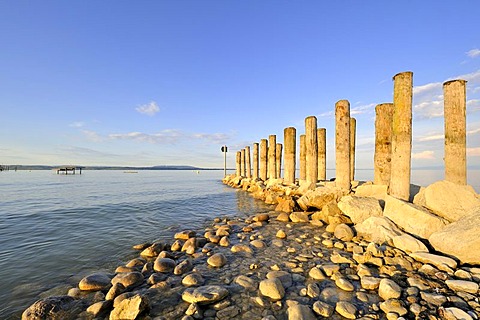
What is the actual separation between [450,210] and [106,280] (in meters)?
8.04

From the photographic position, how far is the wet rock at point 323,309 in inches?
117

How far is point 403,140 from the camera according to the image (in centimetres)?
697

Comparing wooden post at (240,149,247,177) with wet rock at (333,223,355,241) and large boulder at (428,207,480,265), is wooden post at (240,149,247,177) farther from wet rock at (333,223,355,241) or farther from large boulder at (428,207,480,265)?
large boulder at (428,207,480,265)

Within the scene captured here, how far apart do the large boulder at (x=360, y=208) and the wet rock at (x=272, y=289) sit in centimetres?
450

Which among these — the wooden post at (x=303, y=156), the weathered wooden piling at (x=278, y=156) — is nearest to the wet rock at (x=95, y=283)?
the wooden post at (x=303, y=156)

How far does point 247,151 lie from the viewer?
87.5ft

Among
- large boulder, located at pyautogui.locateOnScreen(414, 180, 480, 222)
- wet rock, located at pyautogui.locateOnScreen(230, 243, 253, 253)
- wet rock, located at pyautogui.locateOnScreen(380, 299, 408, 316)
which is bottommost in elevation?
wet rock, located at pyautogui.locateOnScreen(230, 243, 253, 253)

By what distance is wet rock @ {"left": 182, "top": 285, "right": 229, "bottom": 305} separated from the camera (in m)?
3.27

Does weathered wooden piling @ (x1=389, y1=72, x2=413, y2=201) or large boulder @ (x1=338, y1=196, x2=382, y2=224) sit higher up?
weathered wooden piling @ (x1=389, y1=72, x2=413, y2=201)

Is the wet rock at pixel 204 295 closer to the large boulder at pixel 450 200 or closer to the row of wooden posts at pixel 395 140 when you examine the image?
the large boulder at pixel 450 200

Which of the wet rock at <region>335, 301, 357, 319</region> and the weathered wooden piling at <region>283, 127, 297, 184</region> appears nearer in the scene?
the wet rock at <region>335, 301, 357, 319</region>

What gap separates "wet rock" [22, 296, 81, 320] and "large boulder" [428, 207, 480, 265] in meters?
6.80

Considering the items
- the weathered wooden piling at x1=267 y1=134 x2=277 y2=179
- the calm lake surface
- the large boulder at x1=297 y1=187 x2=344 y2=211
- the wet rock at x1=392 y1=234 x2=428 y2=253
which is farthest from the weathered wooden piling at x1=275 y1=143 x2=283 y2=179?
the wet rock at x1=392 y1=234 x2=428 y2=253

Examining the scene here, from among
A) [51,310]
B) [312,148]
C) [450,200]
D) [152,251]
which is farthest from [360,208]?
[51,310]
